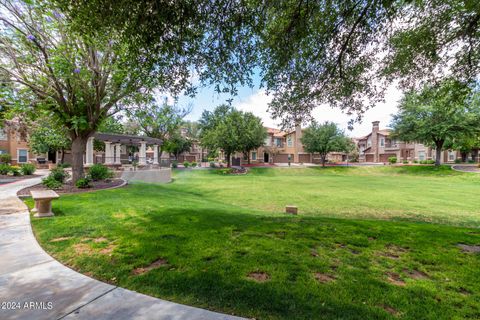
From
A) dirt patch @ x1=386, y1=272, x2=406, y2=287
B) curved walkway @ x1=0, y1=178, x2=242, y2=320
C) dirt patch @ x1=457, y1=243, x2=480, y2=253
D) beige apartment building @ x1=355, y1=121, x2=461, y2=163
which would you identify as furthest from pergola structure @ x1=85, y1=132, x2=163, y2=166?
beige apartment building @ x1=355, y1=121, x2=461, y2=163

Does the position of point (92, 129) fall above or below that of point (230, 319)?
above

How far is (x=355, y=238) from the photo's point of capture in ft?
17.4

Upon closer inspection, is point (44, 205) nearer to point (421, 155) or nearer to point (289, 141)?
point (289, 141)

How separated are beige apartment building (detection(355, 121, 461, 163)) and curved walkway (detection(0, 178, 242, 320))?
→ 5266cm

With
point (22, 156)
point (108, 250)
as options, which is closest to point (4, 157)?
point (22, 156)

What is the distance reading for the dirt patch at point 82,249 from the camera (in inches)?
166

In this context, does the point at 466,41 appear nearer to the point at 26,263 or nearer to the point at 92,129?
the point at 26,263

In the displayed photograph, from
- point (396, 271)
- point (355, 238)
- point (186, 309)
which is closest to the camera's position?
point (186, 309)

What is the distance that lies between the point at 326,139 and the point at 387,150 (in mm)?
24970

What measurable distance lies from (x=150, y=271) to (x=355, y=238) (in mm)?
4415

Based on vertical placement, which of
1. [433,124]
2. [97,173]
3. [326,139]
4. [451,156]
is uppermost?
[433,124]

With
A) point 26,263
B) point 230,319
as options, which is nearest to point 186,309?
point 230,319

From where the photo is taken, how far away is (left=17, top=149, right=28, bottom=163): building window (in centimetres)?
3356

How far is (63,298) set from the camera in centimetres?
283
